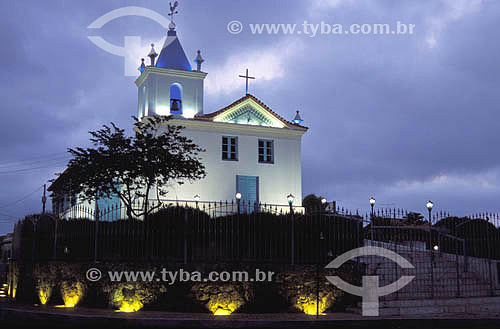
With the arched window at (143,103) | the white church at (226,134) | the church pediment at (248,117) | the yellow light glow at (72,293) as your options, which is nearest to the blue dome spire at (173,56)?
the white church at (226,134)

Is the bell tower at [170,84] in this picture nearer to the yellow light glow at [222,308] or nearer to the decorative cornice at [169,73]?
the decorative cornice at [169,73]

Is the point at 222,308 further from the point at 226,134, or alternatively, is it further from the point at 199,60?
the point at 199,60

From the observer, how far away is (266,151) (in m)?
28.9

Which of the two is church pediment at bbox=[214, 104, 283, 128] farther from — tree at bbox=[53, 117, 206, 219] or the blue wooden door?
tree at bbox=[53, 117, 206, 219]

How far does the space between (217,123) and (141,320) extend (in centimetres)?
1754

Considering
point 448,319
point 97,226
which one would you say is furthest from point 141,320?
point 448,319

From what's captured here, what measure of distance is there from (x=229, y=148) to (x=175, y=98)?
3958 mm

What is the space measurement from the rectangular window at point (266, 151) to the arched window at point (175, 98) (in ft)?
15.6

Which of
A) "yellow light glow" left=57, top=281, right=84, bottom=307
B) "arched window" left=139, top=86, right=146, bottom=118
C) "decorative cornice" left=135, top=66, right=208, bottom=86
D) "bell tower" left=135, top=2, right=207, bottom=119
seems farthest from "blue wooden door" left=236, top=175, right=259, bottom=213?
"yellow light glow" left=57, top=281, right=84, bottom=307

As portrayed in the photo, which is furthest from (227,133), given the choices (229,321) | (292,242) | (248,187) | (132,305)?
(229,321)

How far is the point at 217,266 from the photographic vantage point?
42.2 ft

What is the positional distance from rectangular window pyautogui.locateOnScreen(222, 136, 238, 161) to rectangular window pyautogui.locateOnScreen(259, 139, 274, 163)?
1437 mm

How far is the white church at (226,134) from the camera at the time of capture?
1082 inches

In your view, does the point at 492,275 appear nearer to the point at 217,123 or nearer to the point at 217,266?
the point at 217,266
